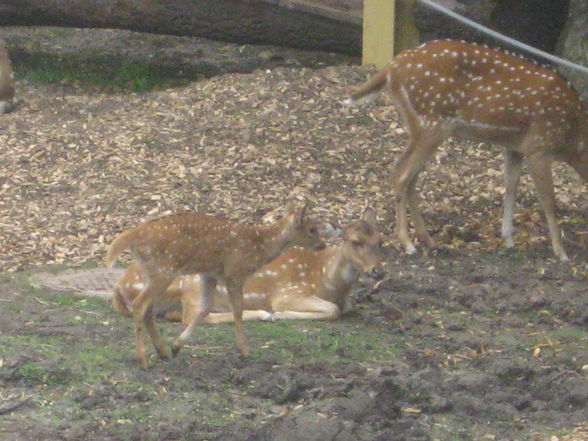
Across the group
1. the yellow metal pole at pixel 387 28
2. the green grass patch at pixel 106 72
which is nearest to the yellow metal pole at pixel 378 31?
the yellow metal pole at pixel 387 28

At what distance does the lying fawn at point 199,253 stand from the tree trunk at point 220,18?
4535mm

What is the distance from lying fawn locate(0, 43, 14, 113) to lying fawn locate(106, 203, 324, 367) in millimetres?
5285

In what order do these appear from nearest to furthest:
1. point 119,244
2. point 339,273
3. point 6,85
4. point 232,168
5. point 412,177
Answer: point 119,244
point 339,273
point 412,177
point 232,168
point 6,85

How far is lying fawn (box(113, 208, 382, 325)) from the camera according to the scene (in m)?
7.24

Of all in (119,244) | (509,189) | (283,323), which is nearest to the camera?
(119,244)

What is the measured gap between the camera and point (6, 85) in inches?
447

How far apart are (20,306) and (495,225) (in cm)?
365

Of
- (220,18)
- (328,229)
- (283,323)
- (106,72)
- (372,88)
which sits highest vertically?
(372,88)

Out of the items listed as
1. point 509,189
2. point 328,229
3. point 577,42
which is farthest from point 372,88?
point 577,42

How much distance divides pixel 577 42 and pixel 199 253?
17.4 ft

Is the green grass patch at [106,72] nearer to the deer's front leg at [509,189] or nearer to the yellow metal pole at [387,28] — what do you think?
the yellow metal pole at [387,28]

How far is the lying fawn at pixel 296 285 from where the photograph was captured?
23.8ft

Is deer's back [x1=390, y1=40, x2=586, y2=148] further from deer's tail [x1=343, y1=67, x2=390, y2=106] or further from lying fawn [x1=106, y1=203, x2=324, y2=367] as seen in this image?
lying fawn [x1=106, y1=203, x2=324, y2=367]

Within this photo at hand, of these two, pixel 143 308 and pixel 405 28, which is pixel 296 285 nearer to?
pixel 143 308
